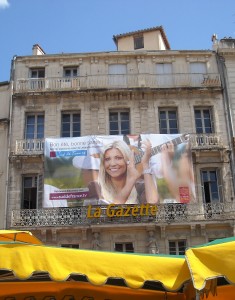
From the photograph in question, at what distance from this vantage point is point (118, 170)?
60.9 ft

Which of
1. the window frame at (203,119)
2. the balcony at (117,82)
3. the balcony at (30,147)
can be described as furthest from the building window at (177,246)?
the balcony at (117,82)

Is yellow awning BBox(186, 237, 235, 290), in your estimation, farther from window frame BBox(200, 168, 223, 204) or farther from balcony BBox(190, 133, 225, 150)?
balcony BBox(190, 133, 225, 150)

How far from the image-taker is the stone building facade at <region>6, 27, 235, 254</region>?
17812mm

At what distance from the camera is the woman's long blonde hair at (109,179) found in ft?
59.4

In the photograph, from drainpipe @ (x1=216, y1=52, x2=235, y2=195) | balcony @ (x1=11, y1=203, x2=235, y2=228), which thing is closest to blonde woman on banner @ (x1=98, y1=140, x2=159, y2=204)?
balcony @ (x1=11, y1=203, x2=235, y2=228)

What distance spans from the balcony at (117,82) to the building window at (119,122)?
134cm

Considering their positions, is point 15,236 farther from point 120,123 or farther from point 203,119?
point 203,119

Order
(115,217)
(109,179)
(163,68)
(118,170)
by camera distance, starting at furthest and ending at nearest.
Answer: (163,68), (118,170), (109,179), (115,217)

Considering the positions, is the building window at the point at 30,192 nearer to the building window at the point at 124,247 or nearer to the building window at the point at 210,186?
the building window at the point at 124,247

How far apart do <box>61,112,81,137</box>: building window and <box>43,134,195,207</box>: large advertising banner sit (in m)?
0.85


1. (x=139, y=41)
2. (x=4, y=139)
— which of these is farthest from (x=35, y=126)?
(x=139, y=41)

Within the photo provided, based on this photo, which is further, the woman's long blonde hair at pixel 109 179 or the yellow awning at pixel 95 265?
the woman's long blonde hair at pixel 109 179

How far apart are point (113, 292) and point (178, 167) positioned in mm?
13386

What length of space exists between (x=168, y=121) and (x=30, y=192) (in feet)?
23.6
